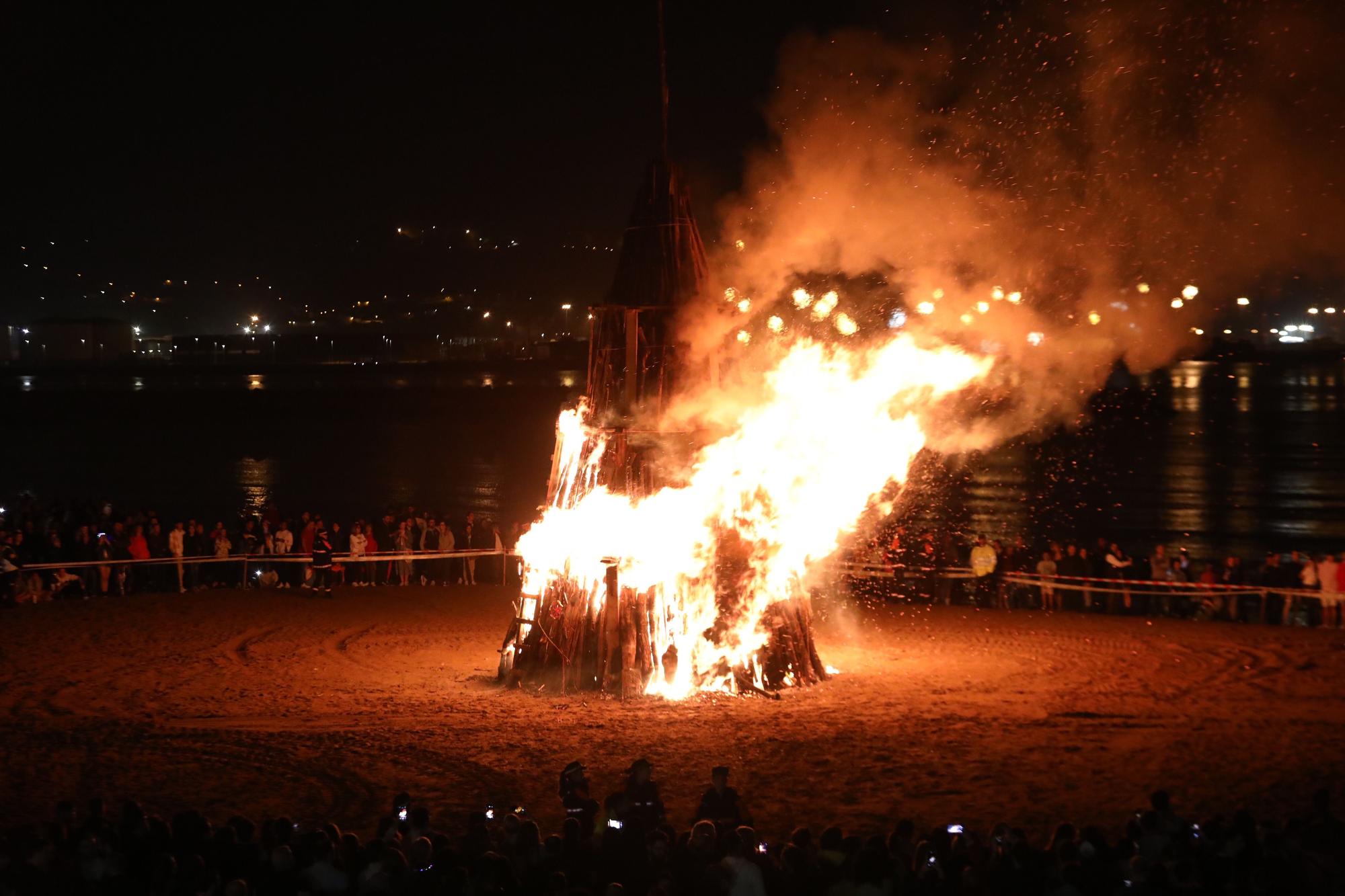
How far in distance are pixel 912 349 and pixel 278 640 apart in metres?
10.3

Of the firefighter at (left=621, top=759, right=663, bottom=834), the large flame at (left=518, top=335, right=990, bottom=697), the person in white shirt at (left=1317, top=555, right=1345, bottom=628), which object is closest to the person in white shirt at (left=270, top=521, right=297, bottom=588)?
the large flame at (left=518, top=335, right=990, bottom=697)

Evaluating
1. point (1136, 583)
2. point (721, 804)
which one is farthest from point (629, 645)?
point (1136, 583)

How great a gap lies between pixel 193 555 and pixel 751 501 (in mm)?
12918

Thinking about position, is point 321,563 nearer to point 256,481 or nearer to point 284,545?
point 284,545

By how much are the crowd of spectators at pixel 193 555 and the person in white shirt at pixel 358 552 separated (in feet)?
0.06

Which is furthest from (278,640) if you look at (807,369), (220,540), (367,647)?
(807,369)

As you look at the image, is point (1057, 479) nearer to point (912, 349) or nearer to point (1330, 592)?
point (1330, 592)

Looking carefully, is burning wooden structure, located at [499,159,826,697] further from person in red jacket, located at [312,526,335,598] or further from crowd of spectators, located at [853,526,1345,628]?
person in red jacket, located at [312,526,335,598]

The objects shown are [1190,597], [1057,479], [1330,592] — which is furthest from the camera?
[1057,479]

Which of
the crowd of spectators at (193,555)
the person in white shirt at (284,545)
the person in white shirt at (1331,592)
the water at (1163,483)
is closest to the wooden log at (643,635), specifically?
the crowd of spectators at (193,555)

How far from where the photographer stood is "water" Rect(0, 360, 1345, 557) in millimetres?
48938

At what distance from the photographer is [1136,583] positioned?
70.9 feet

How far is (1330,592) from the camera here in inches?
758

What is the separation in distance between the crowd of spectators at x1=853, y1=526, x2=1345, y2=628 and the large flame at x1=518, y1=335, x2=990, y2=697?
6.30 m
